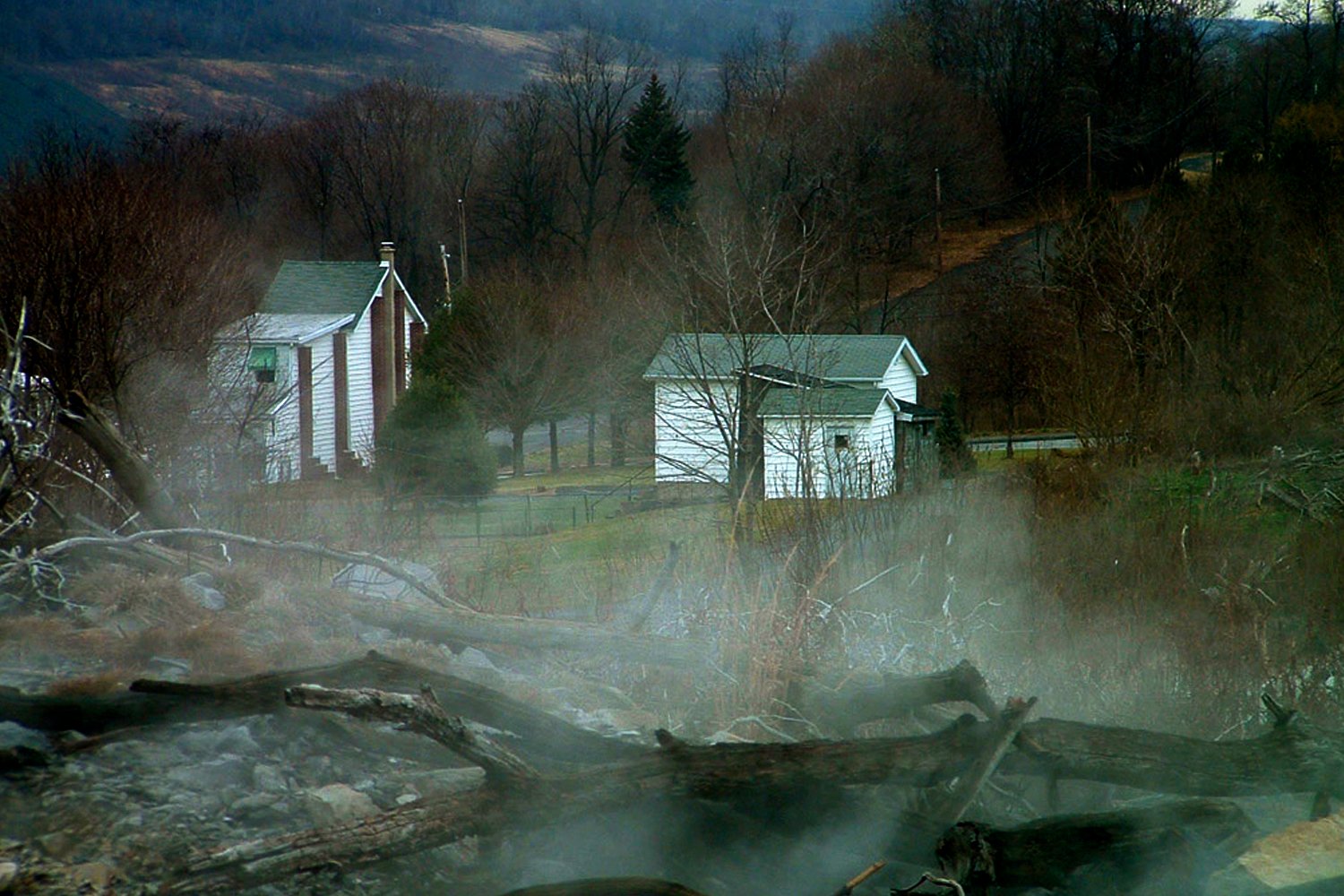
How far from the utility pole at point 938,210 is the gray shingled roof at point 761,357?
8.90 metres

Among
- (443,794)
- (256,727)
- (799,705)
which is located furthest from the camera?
(799,705)

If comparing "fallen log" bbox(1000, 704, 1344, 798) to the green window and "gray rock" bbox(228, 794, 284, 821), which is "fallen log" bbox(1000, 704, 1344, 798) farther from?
the green window

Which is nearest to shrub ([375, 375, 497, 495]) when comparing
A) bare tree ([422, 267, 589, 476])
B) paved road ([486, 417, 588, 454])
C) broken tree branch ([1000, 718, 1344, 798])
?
bare tree ([422, 267, 589, 476])

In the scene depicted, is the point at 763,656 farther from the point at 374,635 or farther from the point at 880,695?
the point at 374,635

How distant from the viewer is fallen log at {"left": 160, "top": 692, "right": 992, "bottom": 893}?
2957 mm

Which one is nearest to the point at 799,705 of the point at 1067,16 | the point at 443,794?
the point at 443,794

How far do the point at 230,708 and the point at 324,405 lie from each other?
20459 mm

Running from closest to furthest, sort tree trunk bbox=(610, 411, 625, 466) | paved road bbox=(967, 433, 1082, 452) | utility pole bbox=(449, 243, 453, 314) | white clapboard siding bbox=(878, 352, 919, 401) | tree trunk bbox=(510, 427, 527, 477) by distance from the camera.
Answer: paved road bbox=(967, 433, 1082, 452), white clapboard siding bbox=(878, 352, 919, 401), tree trunk bbox=(610, 411, 625, 466), tree trunk bbox=(510, 427, 527, 477), utility pole bbox=(449, 243, 453, 314)

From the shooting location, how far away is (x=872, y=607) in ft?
22.4

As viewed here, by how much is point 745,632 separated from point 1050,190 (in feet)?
96.9

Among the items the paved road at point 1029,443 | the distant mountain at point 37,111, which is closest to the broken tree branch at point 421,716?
the paved road at point 1029,443

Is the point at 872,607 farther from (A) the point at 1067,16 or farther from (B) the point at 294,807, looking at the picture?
(A) the point at 1067,16

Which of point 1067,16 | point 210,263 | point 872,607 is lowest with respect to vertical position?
point 872,607

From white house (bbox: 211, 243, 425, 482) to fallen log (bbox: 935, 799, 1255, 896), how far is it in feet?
46.7
